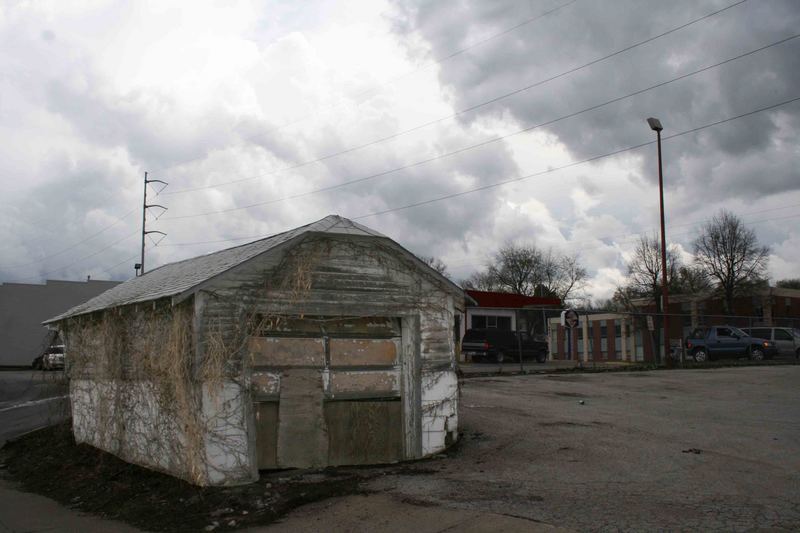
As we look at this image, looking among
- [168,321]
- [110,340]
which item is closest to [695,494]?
[168,321]

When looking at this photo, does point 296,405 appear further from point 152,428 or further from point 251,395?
point 152,428

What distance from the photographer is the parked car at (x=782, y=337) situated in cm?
2981

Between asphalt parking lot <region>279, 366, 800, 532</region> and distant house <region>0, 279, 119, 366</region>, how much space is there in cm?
4223

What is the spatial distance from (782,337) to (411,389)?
2647 centimetres

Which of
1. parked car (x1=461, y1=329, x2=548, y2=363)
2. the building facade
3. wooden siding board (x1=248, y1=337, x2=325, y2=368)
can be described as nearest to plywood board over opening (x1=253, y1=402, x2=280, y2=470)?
wooden siding board (x1=248, y1=337, x2=325, y2=368)

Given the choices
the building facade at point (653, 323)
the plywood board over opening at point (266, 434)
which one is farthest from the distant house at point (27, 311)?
the plywood board over opening at point (266, 434)

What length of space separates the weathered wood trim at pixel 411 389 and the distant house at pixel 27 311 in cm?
4281

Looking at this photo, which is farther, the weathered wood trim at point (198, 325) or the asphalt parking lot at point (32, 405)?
the asphalt parking lot at point (32, 405)

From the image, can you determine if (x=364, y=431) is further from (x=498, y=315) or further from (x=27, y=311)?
(x=27, y=311)

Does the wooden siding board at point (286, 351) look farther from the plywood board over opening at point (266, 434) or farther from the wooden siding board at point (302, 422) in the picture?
the plywood board over opening at point (266, 434)

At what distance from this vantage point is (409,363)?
993cm

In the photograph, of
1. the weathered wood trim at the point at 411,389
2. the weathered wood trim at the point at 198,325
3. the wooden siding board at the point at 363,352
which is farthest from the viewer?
the weathered wood trim at the point at 411,389

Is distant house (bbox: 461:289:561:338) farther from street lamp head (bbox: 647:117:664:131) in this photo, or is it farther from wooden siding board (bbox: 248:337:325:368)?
wooden siding board (bbox: 248:337:325:368)

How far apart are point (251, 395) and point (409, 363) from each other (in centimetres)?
243
